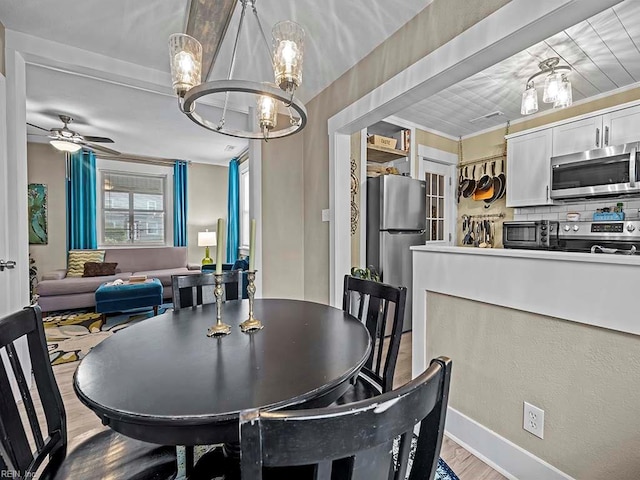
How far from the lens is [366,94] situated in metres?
2.24

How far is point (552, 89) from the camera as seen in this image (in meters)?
2.17

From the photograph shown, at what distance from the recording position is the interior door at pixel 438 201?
3.97 meters

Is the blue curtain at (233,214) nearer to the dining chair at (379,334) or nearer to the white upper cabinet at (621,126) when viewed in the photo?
the dining chair at (379,334)

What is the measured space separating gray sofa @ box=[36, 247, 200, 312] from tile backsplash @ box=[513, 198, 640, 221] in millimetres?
4971

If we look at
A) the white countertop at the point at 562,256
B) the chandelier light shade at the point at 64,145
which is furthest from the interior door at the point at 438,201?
the chandelier light shade at the point at 64,145

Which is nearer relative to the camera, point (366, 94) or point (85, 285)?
point (366, 94)

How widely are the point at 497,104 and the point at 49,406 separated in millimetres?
4057

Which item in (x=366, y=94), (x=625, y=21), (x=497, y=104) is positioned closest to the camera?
(x=625, y=21)

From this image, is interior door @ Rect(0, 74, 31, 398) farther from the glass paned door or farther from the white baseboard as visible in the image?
the glass paned door

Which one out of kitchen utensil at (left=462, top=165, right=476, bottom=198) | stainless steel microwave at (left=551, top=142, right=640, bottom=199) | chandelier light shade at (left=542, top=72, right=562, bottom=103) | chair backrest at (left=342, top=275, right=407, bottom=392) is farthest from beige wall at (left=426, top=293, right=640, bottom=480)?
kitchen utensil at (left=462, top=165, right=476, bottom=198)

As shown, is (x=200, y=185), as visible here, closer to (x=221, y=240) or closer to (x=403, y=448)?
(x=221, y=240)

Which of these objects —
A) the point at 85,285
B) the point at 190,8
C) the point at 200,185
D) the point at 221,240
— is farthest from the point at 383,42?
the point at 200,185

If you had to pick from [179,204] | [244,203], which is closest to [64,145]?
[179,204]

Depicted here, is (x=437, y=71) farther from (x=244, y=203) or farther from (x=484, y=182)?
(x=244, y=203)
